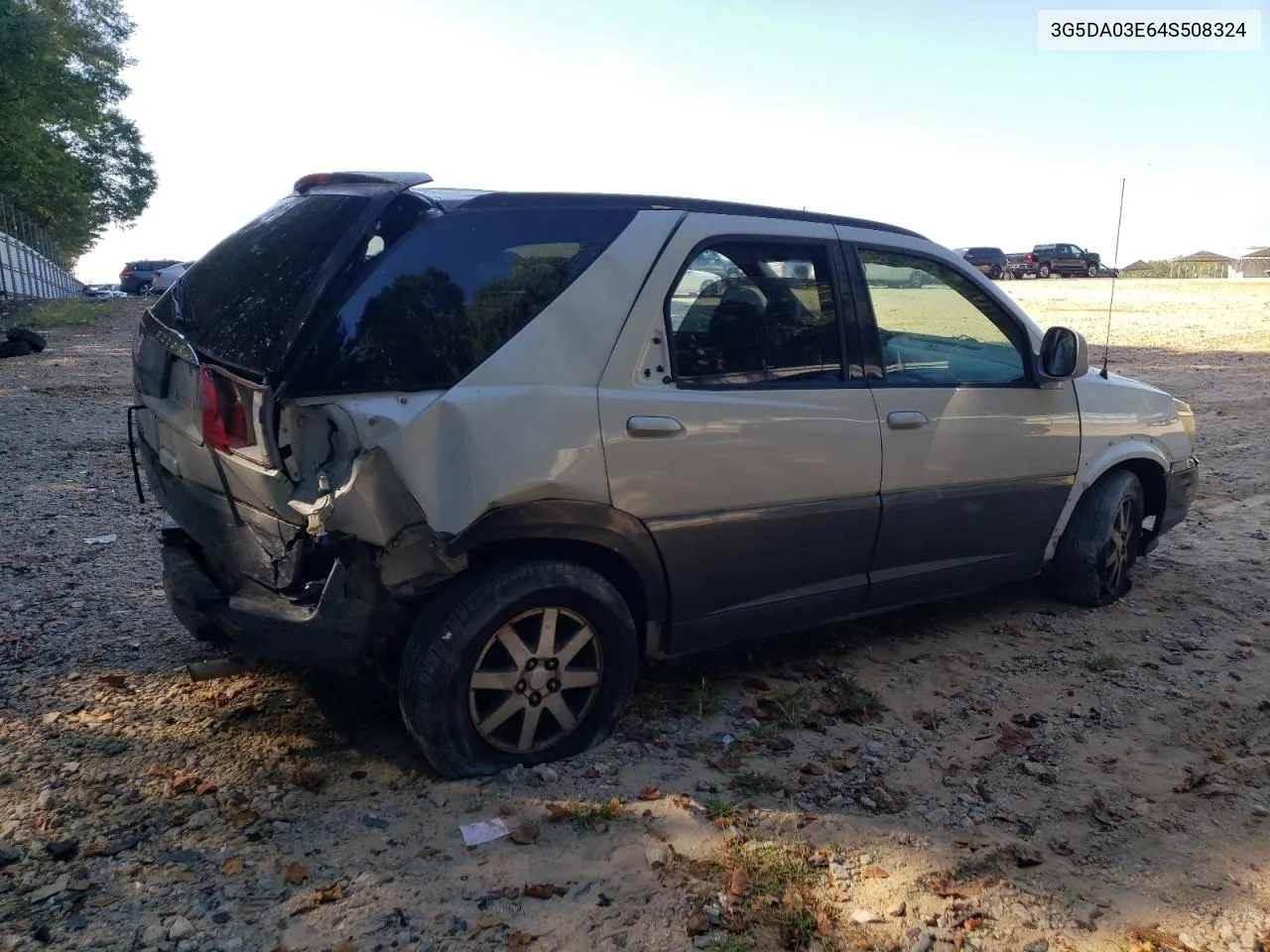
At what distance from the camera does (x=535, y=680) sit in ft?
11.5

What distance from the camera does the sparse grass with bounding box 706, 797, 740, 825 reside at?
3.33 meters

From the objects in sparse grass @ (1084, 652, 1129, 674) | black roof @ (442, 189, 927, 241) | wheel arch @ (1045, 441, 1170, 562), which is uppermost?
black roof @ (442, 189, 927, 241)

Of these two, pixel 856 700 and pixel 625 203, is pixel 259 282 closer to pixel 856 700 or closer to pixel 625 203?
pixel 625 203

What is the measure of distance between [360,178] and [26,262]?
39937 millimetres

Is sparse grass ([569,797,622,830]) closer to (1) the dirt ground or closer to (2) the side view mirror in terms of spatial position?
(1) the dirt ground

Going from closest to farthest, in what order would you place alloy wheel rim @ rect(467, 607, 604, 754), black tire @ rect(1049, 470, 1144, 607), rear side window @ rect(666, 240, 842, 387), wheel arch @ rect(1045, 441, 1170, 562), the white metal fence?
1. alloy wheel rim @ rect(467, 607, 604, 754)
2. rear side window @ rect(666, 240, 842, 387)
3. wheel arch @ rect(1045, 441, 1170, 562)
4. black tire @ rect(1049, 470, 1144, 607)
5. the white metal fence

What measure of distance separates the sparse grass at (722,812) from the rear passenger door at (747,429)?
68 cm

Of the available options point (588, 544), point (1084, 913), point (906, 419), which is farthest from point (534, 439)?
point (1084, 913)

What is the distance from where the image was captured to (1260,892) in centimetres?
302

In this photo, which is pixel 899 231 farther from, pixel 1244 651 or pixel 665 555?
pixel 1244 651

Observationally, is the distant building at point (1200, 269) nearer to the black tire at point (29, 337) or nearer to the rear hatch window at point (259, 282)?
the black tire at point (29, 337)

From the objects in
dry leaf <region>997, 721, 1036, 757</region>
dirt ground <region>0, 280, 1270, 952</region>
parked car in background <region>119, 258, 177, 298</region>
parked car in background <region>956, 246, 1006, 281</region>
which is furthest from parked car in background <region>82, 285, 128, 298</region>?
Result: dry leaf <region>997, 721, 1036, 757</region>

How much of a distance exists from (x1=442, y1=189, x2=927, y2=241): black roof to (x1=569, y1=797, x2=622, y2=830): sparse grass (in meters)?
1.99

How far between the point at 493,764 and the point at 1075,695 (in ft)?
8.11
